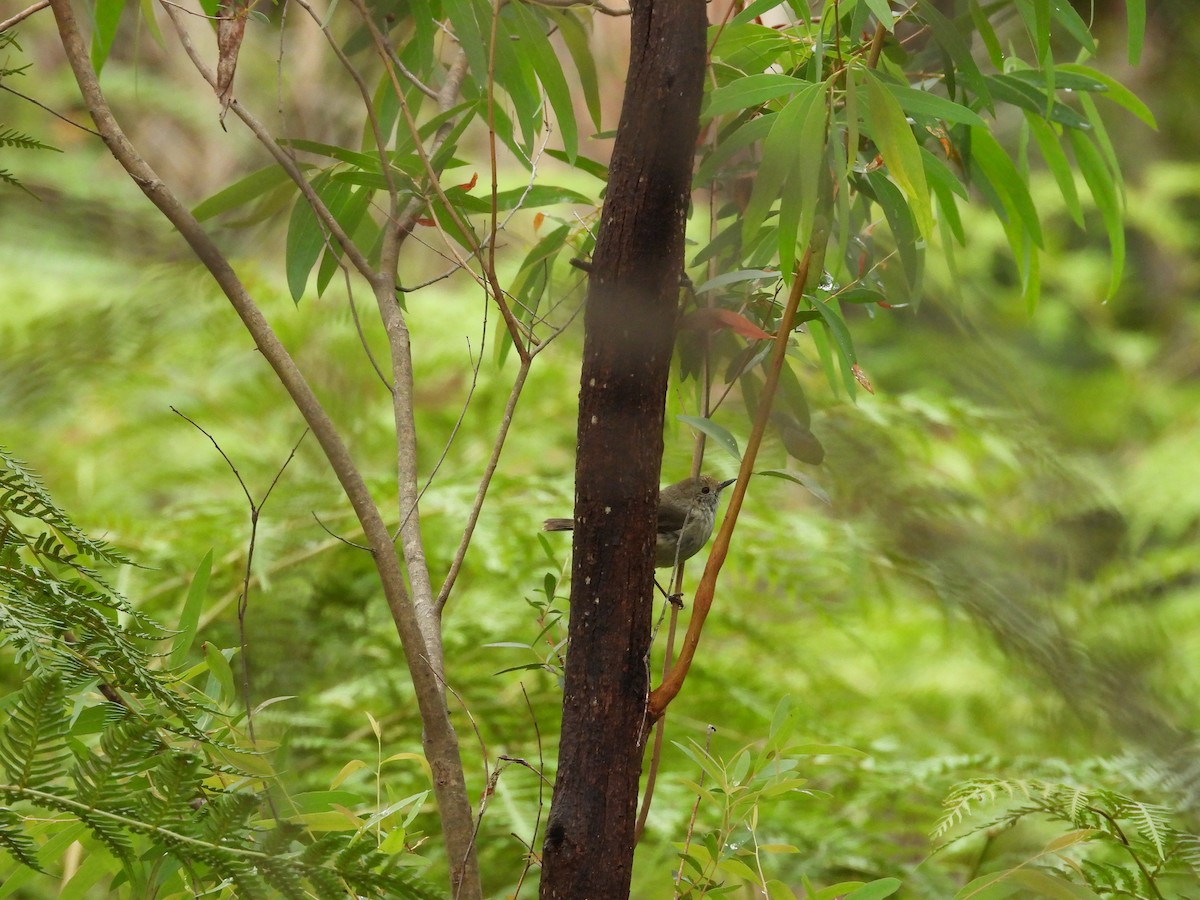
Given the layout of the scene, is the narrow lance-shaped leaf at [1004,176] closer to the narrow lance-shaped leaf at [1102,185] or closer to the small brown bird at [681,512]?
the narrow lance-shaped leaf at [1102,185]

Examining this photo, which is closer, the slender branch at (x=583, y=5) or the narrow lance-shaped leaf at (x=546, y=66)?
the slender branch at (x=583, y=5)

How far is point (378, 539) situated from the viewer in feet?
2.19

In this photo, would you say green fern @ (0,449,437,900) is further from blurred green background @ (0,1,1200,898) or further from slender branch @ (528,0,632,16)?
slender branch @ (528,0,632,16)

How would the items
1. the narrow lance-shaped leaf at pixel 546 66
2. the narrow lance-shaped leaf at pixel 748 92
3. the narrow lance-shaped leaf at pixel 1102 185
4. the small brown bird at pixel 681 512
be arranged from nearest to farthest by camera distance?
the narrow lance-shaped leaf at pixel 748 92 < the narrow lance-shaped leaf at pixel 546 66 < the narrow lance-shaped leaf at pixel 1102 185 < the small brown bird at pixel 681 512

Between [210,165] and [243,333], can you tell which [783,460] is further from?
[210,165]

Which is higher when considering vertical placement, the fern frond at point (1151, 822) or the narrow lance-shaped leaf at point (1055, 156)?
the narrow lance-shaped leaf at point (1055, 156)

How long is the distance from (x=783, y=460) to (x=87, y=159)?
4.69 m

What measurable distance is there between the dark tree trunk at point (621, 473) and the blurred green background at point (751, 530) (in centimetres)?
13

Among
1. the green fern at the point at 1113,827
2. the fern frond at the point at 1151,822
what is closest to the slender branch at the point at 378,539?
the green fern at the point at 1113,827

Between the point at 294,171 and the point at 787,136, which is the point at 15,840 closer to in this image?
the point at 294,171

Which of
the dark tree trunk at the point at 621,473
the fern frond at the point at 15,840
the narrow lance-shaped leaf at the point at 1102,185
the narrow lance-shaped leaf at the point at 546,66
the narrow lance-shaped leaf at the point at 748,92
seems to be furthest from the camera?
the narrow lance-shaped leaf at the point at 1102,185

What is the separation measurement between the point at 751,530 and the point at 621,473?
1.48m

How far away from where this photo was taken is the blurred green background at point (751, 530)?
1.90 ft

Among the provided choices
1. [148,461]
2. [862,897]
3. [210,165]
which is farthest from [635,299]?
[210,165]
